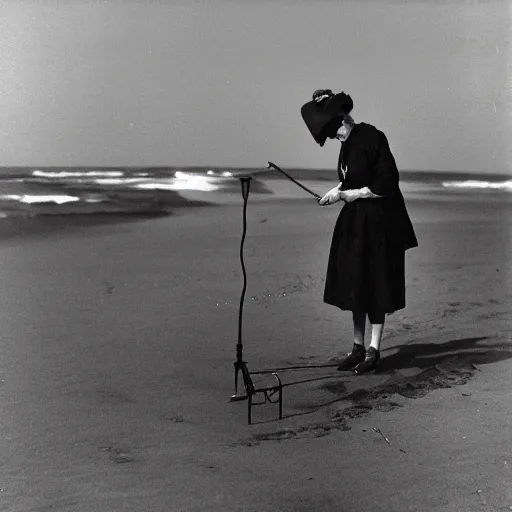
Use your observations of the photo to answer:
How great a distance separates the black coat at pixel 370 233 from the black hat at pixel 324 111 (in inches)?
6.2

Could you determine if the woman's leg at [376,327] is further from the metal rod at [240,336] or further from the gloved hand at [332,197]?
the metal rod at [240,336]

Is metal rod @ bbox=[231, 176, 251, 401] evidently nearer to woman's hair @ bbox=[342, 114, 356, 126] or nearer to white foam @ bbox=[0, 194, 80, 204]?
woman's hair @ bbox=[342, 114, 356, 126]

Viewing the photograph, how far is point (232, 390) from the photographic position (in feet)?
14.0

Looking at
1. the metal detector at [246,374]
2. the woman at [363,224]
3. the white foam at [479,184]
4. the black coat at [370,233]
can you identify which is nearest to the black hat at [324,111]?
the woman at [363,224]

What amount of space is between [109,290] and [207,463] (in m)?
3.78

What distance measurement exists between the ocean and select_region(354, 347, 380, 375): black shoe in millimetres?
8671

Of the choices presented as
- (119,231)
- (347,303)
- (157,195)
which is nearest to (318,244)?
(119,231)

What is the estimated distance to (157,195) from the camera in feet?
57.6

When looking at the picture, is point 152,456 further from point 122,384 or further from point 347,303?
point 347,303

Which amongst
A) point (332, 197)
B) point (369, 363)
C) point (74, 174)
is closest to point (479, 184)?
point (74, 174)

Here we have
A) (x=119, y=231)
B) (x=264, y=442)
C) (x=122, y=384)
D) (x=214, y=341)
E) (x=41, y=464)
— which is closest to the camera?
(x=41, y=464)

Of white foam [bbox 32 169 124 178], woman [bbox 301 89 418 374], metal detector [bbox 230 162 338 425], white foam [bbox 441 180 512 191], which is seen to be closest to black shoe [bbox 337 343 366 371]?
woman [bbox 301 89 418 374]

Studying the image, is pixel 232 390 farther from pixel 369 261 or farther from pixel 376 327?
pixel 369 261

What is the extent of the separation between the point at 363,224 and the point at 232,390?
1.11 m
